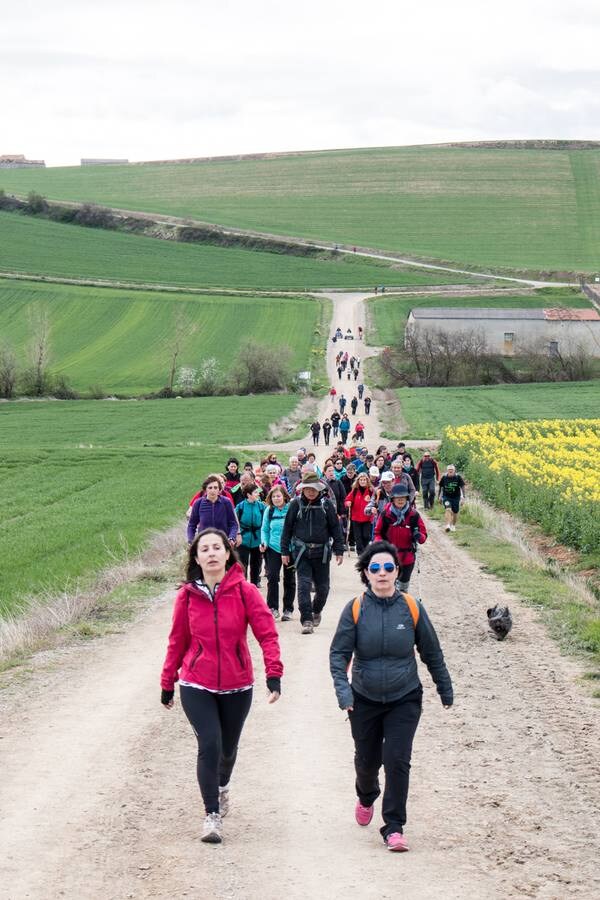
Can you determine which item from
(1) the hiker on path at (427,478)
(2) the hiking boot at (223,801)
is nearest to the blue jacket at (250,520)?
(2) the hiking boot at (223,801)

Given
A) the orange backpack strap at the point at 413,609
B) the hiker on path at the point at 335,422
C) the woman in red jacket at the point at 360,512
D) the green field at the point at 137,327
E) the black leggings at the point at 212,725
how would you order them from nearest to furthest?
the black leggings at the point at 212,725 → the orange backpack strap at the point at 413,609 → the woman in red jacket at the point at 360,512 → the hiker on path at the point at 335,422 → the green field at the point at 137,327

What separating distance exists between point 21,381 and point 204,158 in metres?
107

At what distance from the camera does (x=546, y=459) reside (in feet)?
114

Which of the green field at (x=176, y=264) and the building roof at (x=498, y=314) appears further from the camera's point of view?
the green field at (x=176, y=264)

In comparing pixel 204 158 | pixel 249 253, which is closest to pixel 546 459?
pixel 249 253

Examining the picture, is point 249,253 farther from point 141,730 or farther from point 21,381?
point 141,730

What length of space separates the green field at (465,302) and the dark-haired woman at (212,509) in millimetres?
78284

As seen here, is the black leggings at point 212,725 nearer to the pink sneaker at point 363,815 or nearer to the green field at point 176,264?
the pink sneaker at point 363,815

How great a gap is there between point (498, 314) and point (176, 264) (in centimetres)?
3796

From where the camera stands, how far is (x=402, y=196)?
468ft

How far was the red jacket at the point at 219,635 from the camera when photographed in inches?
285

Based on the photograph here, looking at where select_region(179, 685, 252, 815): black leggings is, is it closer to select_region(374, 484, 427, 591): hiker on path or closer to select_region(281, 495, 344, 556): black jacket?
select_region(281, 495, 344, 556): black jacket

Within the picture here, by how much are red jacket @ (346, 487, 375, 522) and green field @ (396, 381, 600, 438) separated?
32.6m

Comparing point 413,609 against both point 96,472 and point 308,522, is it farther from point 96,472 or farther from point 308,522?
point 96,472
